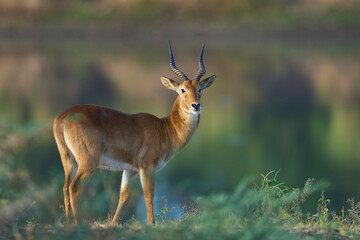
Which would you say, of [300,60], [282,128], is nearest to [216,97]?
[282,128]

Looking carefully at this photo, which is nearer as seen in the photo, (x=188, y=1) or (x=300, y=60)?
(x=300, y=60)

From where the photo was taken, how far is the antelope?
7.61m

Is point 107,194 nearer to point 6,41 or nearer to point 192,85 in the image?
point 192,85

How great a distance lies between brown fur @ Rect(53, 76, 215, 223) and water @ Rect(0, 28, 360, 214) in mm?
427

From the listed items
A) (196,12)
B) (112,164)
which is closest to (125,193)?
(112,164)

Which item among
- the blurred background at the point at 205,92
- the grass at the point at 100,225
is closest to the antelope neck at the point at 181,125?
the blurred background at the point at 205,92

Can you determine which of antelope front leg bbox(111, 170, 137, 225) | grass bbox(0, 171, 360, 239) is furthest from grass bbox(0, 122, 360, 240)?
antelope front leg bbox(111, 170, 137, 225)

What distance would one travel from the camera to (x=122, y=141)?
7.95 m

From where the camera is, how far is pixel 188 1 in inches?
2418

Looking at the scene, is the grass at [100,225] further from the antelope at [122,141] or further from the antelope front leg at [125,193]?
the antelope front leg at [125,193]

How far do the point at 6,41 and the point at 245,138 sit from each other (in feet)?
133

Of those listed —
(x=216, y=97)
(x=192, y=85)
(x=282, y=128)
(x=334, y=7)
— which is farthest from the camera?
(x=334, y=7)

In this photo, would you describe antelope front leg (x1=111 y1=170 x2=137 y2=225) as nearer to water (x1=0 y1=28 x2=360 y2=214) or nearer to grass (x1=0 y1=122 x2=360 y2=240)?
water (x1=0 y1=28 x2=360 y2=214)

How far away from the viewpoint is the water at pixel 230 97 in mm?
19203
